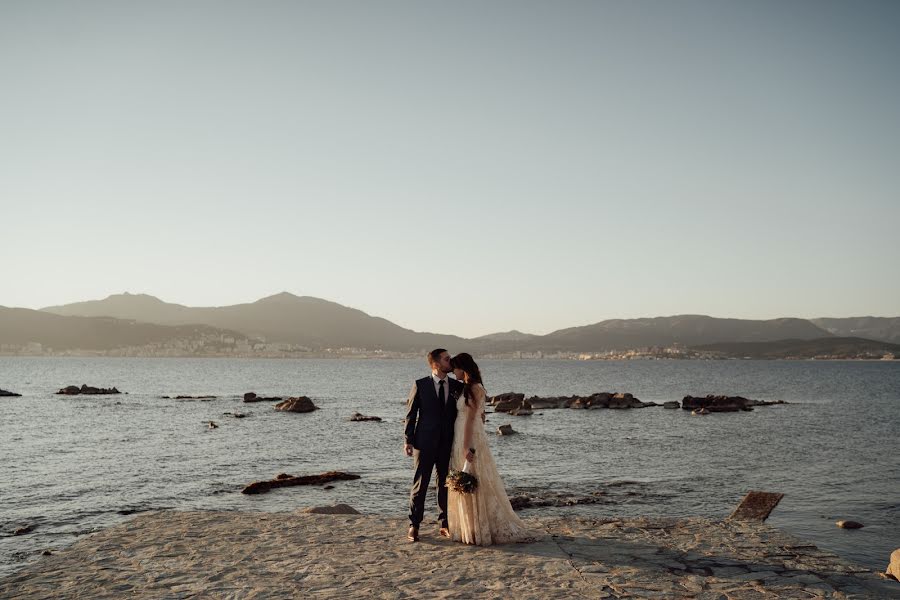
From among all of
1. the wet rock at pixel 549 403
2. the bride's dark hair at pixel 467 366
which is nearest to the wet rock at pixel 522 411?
the wet rock at pixel 549 403

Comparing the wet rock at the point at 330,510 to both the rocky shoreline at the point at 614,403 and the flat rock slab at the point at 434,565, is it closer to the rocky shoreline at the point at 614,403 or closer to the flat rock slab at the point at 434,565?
the flat rock slab at the point at 434,565

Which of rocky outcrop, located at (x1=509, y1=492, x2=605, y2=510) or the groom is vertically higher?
the groom

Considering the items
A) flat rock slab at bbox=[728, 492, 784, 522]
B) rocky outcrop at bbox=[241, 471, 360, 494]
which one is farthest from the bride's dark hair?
rocky outcrop at bbox=[241, 471, 360, 494]

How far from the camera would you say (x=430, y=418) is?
1076cm

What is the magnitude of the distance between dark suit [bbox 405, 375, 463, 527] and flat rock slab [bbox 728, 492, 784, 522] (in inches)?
346

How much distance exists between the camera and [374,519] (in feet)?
42.1

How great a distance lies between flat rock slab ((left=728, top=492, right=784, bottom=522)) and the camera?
1578 centimetres

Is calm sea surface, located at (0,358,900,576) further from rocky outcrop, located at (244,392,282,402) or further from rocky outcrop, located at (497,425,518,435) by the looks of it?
rocky outcrop, located at (244,392,282,402)

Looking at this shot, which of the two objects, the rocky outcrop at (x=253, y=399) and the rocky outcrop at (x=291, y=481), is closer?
the rocky outcrop at (x=291, y=481)

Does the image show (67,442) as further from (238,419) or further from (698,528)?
(698,528)

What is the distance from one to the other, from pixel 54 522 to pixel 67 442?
69.7 ft

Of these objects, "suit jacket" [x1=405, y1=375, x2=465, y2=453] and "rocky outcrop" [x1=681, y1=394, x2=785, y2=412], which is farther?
"rocky outcrop" [x1=681, y1=394, x2=785, y2=412]

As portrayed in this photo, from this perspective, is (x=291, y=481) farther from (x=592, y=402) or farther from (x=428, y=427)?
(x=592, y=402)

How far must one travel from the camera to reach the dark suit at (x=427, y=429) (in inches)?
421
